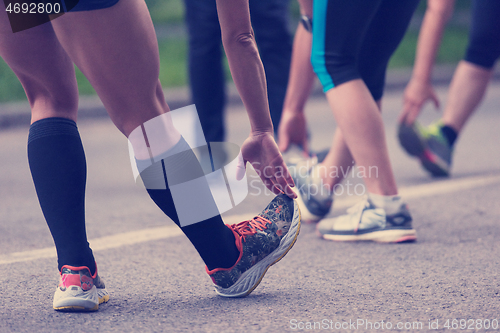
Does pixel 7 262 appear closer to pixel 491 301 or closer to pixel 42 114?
pixel 42 114

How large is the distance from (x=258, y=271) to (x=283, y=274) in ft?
0.68

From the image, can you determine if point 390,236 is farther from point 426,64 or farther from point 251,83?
point 426,64

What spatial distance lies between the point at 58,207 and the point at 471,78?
2268 mm

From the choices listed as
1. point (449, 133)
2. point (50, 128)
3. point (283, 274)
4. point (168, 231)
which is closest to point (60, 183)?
point (50, 128)

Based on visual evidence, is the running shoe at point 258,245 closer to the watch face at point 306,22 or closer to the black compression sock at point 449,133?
the watch face at point 306,22

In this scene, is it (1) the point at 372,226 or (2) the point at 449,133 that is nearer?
(1) the point at 372,226

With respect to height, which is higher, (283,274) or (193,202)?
(193,202)

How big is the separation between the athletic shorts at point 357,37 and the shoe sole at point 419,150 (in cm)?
90

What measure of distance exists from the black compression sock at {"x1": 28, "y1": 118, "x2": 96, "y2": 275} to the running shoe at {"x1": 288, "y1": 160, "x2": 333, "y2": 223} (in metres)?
1.05

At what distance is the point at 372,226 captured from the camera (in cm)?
210

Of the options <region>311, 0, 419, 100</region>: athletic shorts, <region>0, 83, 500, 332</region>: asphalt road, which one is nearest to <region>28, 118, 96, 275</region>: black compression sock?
<region>0, 83, 500, 332</region>: asphalt road

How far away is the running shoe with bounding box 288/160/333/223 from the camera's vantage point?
2.34 metres

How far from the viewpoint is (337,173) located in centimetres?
231

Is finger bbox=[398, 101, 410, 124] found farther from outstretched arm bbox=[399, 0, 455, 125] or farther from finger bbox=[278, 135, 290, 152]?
finger bbox=[278, 135, 290, 152]
